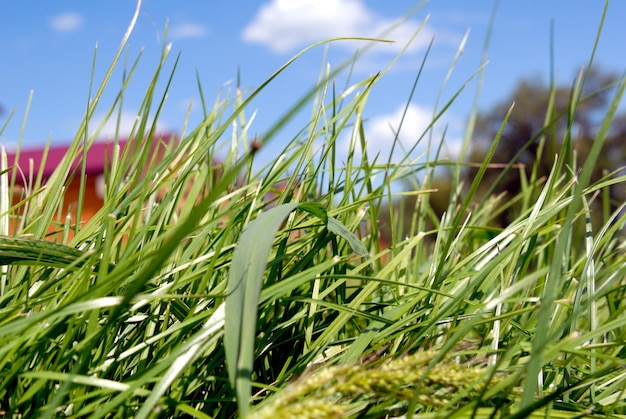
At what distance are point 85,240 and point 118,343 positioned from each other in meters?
0.17

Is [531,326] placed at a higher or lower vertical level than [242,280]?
lower

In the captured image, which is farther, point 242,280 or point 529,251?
point 529,251

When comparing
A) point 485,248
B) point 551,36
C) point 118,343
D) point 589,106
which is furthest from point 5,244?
point 589,106

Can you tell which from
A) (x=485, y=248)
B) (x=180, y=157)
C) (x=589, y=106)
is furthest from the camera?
(x=589, y=106)

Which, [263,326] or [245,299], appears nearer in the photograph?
[245,299]

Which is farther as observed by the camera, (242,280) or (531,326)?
(531,326)

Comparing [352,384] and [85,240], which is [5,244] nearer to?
[85,240]

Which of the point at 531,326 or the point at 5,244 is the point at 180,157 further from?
the point at 531,326

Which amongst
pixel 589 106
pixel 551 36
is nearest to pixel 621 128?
pixel 589 106

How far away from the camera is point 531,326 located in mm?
682

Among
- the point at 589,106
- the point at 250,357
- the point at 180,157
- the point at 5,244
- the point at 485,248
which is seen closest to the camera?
the point at 250,357

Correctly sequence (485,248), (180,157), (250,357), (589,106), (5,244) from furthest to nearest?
(589,106)
(180,157)
(485,248)
(5,244)
(250,357)

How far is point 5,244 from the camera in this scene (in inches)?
20.2

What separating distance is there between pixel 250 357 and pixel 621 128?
15.4 metres
